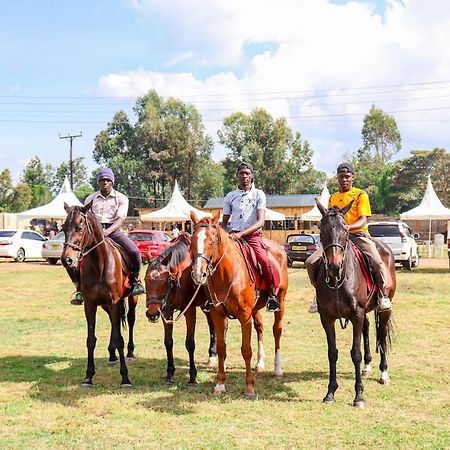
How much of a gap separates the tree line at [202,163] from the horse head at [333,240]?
52370 mm

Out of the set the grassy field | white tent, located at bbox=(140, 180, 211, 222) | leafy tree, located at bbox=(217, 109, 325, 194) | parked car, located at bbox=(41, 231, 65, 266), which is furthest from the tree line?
the grassy field

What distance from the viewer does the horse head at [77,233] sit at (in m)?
6.98

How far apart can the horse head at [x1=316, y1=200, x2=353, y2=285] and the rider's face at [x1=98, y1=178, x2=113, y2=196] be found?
3.33 metres

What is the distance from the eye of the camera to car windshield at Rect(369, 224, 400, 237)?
76.6 feet

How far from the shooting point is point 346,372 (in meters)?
8.30

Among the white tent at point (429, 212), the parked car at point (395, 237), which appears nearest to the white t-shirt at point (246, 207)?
the parked car at point (395, 237)

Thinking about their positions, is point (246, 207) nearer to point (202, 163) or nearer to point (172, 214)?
point (172, 214)

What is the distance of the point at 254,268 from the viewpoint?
7.59 m

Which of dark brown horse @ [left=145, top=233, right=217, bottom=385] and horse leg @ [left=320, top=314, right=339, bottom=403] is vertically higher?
dark brown horse @ [left=145, top=233, right=217, bottom=385]

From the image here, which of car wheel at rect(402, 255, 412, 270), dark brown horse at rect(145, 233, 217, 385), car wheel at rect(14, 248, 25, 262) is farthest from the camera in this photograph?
car wheel at rect(14, 248, 25, 262)

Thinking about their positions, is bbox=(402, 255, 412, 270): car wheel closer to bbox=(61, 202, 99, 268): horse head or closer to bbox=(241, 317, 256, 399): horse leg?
bbox=(241, 317, 256, 399): horse leg

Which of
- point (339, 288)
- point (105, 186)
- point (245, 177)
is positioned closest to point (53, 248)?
point (105, 186)

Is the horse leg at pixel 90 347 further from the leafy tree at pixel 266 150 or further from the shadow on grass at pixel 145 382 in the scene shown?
the leafy tree at pixel 266 150

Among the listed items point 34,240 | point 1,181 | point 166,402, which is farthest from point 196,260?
point 1,181
